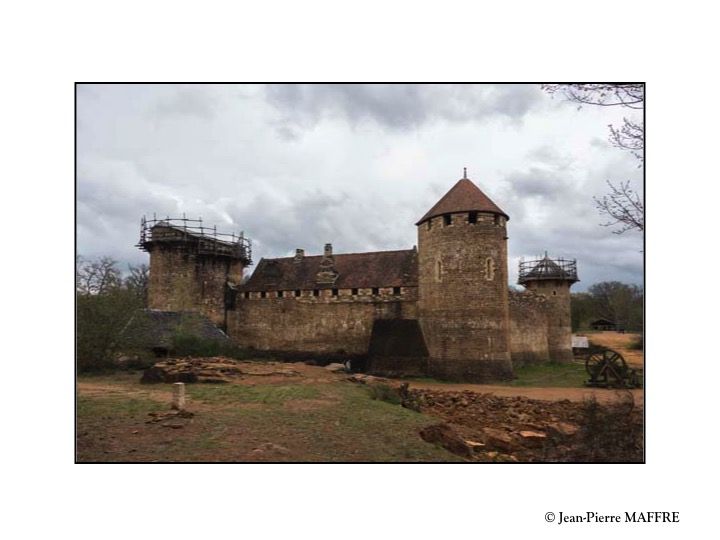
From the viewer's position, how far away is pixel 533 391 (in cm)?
1895

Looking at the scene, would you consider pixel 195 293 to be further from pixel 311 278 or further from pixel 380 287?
pixel 380 287

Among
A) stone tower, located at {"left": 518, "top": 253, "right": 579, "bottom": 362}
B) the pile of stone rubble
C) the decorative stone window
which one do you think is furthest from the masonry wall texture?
the pile of stone rubble

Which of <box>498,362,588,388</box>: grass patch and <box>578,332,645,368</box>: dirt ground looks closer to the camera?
<box>498,362,588,388</box>: grass patch

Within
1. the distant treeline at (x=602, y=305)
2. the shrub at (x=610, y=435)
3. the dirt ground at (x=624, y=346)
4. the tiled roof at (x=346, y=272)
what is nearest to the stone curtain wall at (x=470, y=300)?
the tiled roof at (x=346, y=272)

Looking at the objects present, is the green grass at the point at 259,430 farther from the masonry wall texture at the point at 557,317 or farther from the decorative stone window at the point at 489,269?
the masonry wall texture at the point at 557,317

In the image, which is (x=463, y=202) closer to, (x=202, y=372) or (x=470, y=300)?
(x=470, y=300)

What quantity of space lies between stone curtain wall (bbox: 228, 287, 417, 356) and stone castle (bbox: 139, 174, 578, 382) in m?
0.06

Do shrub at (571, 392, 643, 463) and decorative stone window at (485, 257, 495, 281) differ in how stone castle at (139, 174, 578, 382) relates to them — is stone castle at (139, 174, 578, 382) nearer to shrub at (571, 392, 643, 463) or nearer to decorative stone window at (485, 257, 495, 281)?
decorative stone window at (485, 257, 495, 281)

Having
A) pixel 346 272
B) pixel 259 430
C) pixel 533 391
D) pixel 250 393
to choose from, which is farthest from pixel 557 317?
pixel 259 430

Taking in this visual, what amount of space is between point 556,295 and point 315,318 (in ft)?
58.7

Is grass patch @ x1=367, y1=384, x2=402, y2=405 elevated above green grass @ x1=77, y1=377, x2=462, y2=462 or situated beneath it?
situated beneath

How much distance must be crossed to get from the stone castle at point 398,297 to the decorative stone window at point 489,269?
0.05 m

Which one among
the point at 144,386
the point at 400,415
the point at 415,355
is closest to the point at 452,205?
the point at 415,355

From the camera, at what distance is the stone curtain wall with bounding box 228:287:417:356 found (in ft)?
85.3
